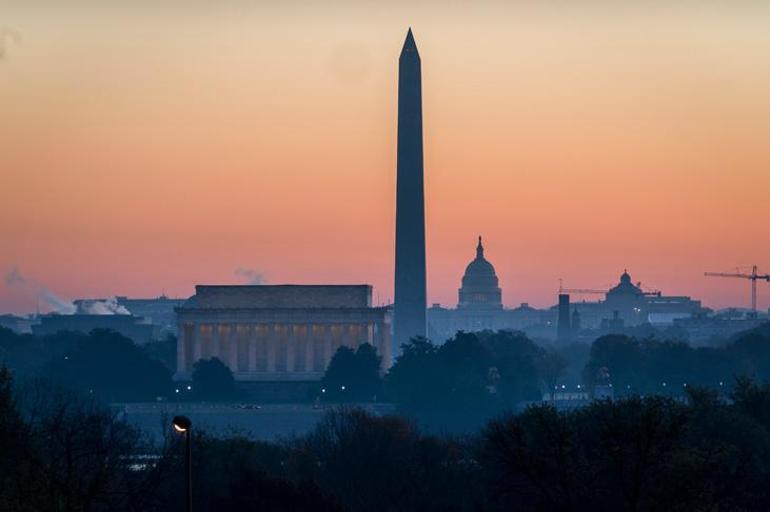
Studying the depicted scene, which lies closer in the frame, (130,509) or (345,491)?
(130,509)

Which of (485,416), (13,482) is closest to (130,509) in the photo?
(13,482)

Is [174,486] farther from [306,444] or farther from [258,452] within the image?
[306,444]

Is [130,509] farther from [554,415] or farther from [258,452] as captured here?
[258,452]

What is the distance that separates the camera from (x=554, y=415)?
87438mm

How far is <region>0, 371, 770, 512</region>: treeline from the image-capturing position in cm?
8019

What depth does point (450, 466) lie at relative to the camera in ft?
357

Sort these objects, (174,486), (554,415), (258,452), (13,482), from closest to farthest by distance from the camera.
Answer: (13,482) < (554,415) < (174,486) < (258,452)

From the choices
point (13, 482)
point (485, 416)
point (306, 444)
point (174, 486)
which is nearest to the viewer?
point (13, 482)

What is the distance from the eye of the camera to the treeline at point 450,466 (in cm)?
8019

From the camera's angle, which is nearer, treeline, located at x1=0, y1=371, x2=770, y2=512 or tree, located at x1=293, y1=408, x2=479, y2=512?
treeline, located at x1=0, y1=371, x2=770, y2=512

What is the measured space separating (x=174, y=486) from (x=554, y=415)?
16773 mm

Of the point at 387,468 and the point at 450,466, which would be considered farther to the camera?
the point at 387,468

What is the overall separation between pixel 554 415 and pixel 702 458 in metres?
6.41

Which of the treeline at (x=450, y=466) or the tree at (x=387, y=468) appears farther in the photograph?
the tree at (x=387, y=468)
